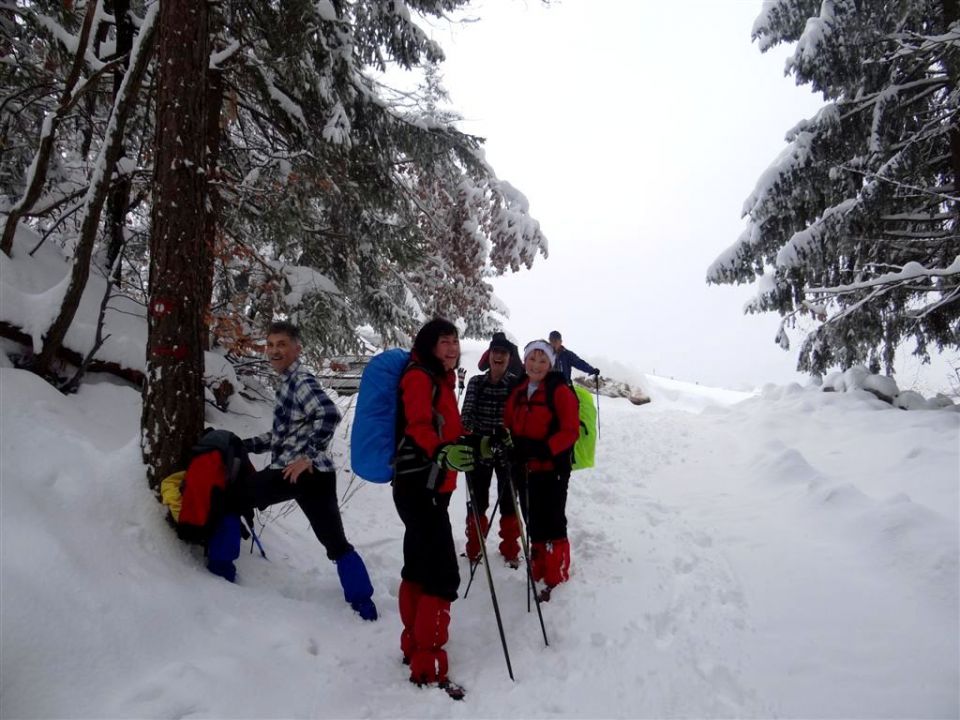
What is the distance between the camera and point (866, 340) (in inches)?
391

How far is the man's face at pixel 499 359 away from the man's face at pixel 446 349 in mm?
1724

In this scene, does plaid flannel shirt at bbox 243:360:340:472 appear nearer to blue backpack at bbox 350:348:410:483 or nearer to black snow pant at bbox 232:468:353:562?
black snow pant at bbox 232:468:353:562

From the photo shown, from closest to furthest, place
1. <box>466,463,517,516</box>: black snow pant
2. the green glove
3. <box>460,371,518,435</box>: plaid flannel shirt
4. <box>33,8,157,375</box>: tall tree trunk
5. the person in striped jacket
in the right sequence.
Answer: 1. the green glove
2. <box>33,8,157,375</box>: tall tree trunk
3. <box>466,463,517,516</box>: black snow pant
4. the person in striped jacket
5. <box>460,371,518,435</box>: plaid flannel shirt

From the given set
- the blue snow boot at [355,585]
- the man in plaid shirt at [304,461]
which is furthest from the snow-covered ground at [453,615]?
the man in plaid shirt at [304,461]

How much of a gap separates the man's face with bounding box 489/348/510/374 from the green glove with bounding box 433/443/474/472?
6.93ft

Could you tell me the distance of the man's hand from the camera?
3.40 metres

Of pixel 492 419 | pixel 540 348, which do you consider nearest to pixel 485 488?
pixel 492 419

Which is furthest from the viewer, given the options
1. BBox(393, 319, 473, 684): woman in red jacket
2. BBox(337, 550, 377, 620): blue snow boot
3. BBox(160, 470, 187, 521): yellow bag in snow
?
BBox(337, 550, 377, 620): blue snow boot

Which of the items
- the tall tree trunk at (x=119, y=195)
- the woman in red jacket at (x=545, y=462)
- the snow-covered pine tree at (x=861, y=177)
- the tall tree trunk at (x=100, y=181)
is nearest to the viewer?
the tall tree trunk at (x=100, y=181)

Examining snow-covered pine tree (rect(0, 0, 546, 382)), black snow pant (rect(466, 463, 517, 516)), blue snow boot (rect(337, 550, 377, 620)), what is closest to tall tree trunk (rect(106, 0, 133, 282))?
snow-covered pine tree (rect(0, 0, 546, 382))

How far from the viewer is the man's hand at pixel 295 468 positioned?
340cm

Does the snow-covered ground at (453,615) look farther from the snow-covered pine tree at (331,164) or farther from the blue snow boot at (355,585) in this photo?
the snow-covered pine tree at (331,164)

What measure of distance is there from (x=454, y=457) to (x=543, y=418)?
1.53 meters

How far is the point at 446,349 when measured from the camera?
3162 millimetres
